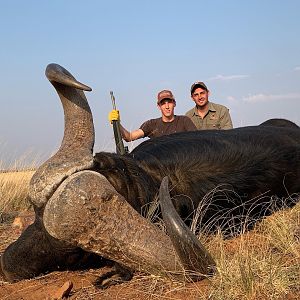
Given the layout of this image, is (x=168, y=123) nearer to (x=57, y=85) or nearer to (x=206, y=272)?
(x=57, y=85)

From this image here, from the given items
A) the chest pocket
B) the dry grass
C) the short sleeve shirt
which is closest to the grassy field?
the short sleeve shirt

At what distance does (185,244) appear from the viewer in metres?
2.67

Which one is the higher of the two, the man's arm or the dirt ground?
the man's arm

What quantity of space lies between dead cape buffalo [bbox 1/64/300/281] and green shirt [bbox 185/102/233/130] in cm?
341

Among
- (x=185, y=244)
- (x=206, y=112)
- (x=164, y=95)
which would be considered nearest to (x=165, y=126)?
(x=164, y=95)

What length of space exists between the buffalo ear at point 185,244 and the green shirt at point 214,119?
5.79 m

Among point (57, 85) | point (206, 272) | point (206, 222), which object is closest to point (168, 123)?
point (206, 222)

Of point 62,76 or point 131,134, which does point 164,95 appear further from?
point 62,76

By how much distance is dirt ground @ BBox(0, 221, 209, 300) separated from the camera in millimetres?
2980

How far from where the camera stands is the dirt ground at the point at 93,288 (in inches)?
117

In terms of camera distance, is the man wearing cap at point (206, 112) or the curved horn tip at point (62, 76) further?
the man wearing cap at point (206, 112)

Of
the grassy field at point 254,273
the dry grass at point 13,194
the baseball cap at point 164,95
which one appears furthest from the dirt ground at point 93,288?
the baseball cap at point 164,95

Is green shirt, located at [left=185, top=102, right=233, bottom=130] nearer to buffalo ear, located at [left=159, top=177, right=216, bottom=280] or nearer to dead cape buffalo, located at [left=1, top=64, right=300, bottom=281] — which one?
dead cape buffalo, located at [left=1, top=64, right=300, bottom=281]

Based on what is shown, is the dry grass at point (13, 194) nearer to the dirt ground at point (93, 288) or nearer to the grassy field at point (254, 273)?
the dirt ground at point (93, 288)
